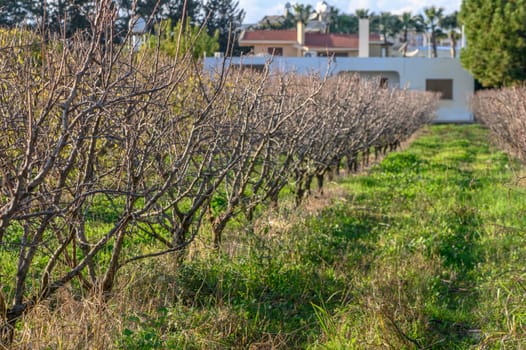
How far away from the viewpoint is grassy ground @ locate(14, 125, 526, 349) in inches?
204

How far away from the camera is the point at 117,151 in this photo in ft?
22.8

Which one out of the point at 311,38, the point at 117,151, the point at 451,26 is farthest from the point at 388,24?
the point at 117,151

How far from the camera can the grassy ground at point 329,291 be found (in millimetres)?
5180

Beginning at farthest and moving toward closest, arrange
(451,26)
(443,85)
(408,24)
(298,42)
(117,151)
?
1. (408,24)
2. (451,26)
3. (298,42)
4. (443,85)
5. (117,151)

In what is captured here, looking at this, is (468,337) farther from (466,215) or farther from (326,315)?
(466,215)

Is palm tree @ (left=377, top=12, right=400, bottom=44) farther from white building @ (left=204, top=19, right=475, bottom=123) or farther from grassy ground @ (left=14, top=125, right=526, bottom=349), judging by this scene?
grassy ground @ (left=14, top=125, right=526, bottom=349)

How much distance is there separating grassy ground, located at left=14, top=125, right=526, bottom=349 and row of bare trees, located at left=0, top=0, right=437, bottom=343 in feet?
0.96

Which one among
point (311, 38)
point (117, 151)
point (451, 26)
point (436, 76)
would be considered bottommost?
point (117, 151)

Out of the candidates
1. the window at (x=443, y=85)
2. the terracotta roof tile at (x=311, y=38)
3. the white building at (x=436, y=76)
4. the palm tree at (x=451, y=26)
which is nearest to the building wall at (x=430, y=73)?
the white building at (x=436, y=76)

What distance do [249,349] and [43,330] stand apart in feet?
4.28

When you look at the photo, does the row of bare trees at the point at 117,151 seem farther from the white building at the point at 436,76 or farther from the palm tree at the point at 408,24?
the palm tree at the point at 408,24

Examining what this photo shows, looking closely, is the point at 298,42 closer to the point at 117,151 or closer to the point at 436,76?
the point at 436,76

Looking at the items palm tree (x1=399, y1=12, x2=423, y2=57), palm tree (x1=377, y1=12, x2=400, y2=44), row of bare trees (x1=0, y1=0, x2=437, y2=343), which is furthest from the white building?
palm tree (x1=377, y1=12, x2=400, y2=44)

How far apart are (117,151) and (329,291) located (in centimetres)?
207
